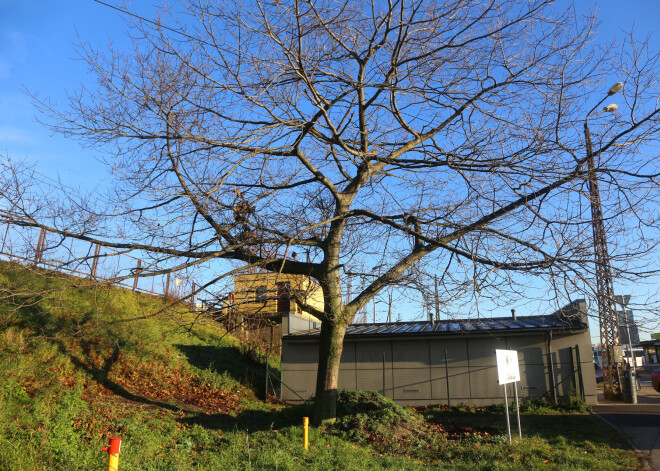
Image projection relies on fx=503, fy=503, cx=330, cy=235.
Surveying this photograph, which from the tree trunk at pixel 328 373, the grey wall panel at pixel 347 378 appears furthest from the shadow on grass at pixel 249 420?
the grey wall panel at pixel 347 378

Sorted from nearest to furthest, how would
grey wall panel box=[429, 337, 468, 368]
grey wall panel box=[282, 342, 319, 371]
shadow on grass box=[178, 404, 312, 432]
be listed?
1. shadow on grass box=[178, 404, 312, 432]
2. grey wall panel box=[429, 337, 468, 368]
3. grey wall panel box=[282, 342, 319, 371]

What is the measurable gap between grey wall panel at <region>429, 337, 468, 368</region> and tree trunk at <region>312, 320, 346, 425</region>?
25.4ft

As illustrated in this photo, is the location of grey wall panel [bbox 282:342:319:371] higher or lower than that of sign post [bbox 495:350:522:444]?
higher

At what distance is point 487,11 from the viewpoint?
6.88 meters

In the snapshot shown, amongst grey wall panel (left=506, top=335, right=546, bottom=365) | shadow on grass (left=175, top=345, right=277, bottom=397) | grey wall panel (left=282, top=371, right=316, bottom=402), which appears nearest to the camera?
grey wall panel (left=506, top=335, right=546, bottom=365)

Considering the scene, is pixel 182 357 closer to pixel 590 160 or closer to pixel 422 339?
pixel 422 339

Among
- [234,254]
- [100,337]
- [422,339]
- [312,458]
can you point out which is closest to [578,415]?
[422,339]

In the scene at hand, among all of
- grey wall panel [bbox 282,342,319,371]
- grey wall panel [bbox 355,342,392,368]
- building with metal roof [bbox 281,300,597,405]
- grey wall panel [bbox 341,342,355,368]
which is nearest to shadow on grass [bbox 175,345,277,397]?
grey wall panel [bbox 282,342,319,371]

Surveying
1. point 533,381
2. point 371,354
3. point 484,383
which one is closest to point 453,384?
point 484,383

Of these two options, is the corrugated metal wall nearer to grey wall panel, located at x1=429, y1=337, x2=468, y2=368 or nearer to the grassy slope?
grey wall panel, located at x1=429, y1=337, x2=468, y2=368

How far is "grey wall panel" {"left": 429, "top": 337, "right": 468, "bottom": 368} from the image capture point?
18.1 m

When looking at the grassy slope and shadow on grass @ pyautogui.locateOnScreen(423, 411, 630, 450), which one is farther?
shadow on grass @ pyautogui.locateOnScreen(423, 411, 630, 450)

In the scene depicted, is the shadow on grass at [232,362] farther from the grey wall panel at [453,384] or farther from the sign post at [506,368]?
the sign post at [506,368]

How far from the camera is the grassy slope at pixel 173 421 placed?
7910 millimetres
